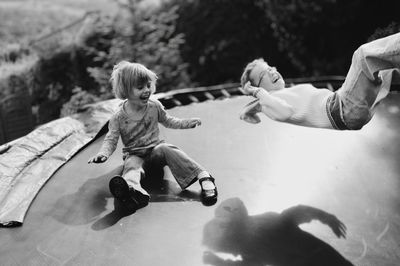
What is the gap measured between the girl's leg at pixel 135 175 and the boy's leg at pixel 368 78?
973mm

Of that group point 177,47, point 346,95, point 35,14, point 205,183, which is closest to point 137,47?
point 177,47

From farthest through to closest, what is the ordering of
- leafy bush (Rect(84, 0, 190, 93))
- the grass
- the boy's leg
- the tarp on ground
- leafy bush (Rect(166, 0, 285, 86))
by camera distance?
the grass, leafy bush (Rect(166, 0, 285, 86)), leafy bush (Rect(84, 0, 190, 93)), the tarp on ground, the boy's leg

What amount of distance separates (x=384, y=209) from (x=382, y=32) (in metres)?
1.83

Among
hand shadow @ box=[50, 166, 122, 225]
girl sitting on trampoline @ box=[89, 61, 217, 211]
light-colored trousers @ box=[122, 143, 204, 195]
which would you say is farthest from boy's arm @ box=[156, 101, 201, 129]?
hand shadow @ box=[50, 166, 122, 225]

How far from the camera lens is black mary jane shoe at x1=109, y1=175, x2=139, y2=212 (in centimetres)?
169

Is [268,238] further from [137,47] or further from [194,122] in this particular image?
[137,47]

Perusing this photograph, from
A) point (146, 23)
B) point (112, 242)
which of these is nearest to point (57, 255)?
point (112, 242)

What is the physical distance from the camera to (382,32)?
3.09 meters

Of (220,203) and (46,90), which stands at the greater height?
(220,203)

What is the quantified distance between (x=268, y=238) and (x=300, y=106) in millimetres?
585

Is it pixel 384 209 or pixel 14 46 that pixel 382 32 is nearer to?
pixel 384 209

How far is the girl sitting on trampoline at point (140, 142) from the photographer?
1.74 m

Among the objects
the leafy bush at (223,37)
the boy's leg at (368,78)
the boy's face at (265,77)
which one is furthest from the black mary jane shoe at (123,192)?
the leafy bush at (223,37)

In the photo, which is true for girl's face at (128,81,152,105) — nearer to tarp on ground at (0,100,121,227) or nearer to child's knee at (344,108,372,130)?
tarp on ground at (0,100,121,227)
